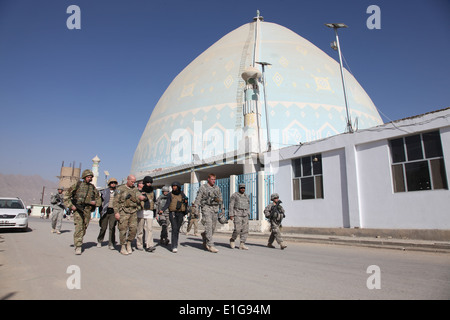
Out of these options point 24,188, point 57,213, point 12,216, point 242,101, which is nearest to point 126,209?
point 57,213

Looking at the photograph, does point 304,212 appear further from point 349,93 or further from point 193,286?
point 349,93

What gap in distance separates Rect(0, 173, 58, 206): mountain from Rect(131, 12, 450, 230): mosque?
11146 cm

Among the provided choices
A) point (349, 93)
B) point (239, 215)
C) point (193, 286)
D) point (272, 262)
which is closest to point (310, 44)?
point (349, 93)

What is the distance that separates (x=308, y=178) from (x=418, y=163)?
4.53m

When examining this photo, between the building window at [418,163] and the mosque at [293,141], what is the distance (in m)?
0.03

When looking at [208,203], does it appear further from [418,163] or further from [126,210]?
[418,163]

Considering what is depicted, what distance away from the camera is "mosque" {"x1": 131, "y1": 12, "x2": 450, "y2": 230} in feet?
33.0

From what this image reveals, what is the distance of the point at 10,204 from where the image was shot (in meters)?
12.5

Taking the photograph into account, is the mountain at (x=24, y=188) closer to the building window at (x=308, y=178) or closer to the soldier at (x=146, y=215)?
the building window at (x=308, y=178)

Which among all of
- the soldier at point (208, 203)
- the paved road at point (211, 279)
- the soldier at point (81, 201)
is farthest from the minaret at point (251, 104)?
the paved road at point (211, 279)

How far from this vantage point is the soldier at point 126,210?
263 inches

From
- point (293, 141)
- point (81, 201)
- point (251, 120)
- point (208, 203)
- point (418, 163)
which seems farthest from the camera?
point (293, 141)
